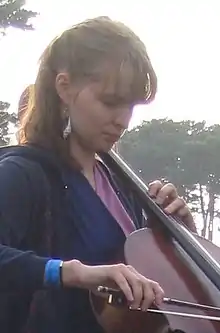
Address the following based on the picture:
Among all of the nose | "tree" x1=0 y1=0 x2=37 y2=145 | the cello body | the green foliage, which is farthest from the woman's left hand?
"tree" x1=0 y1=0 x2=37 y2=145

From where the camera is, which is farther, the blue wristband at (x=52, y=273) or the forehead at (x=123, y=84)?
the forehead at (x=123, y=84)

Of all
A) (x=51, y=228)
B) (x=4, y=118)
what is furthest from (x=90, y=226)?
(x=4, y=118)

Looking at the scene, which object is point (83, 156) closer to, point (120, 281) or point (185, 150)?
point (120, 281)

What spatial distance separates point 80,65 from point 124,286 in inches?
16.9

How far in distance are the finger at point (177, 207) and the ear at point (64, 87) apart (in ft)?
0.95

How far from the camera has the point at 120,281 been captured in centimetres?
95

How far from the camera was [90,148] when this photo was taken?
4.11 ft

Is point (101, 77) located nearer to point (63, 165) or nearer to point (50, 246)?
point (63, 165)

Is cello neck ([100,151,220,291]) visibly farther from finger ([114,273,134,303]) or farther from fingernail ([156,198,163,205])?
finger ([114,273,134,303])

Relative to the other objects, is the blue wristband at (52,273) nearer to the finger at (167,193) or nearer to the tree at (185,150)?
the finger at (167,193)

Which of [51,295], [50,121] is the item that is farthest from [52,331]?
[50,121]

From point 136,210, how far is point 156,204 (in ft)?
0.13

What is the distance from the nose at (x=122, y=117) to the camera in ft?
3.92

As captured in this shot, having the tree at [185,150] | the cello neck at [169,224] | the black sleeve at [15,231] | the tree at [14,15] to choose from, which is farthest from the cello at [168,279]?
the tree at [14,15]
